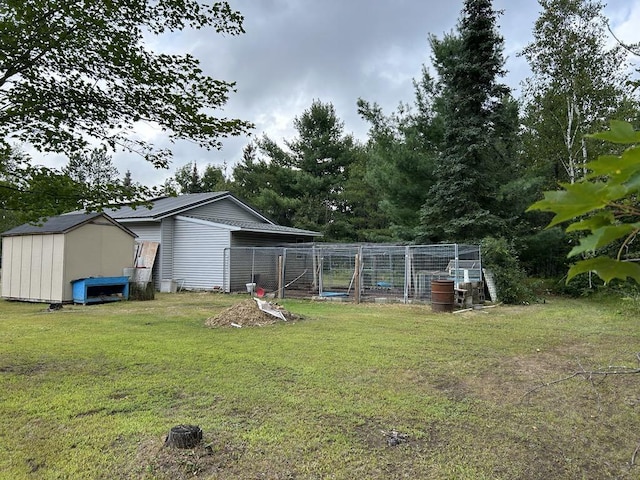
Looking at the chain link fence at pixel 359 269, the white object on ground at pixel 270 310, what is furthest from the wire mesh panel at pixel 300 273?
the white object on ground at pixel 270 310

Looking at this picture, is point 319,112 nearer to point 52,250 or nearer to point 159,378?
point 52,250

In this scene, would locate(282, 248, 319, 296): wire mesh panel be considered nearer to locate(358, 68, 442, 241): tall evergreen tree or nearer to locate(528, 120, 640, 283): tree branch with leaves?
locate(358, 68, 442, 241): tall evergreen tree

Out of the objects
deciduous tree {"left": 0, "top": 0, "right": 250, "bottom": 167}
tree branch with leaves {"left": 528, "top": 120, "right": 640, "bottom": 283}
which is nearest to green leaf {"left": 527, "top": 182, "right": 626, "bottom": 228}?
tree branch with leaves {"left": 528, "top": 120, "right": 640, "bottom": 283}

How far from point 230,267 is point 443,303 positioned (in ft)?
26.9

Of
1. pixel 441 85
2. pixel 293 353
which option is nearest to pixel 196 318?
pixel 293 353

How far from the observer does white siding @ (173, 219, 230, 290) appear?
1554 centimetres

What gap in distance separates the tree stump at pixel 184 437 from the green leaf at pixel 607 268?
9.70ft

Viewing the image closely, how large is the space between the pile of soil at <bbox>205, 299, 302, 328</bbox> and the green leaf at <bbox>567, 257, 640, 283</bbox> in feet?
25.1

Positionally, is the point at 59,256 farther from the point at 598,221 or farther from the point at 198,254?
the point at 598,221

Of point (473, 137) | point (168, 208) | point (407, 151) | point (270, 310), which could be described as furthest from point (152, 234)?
point (473, 137)

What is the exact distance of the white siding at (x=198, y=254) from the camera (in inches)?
612

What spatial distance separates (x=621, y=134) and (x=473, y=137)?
1465cm

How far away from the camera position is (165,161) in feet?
14.9

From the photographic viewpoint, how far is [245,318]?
816cm
